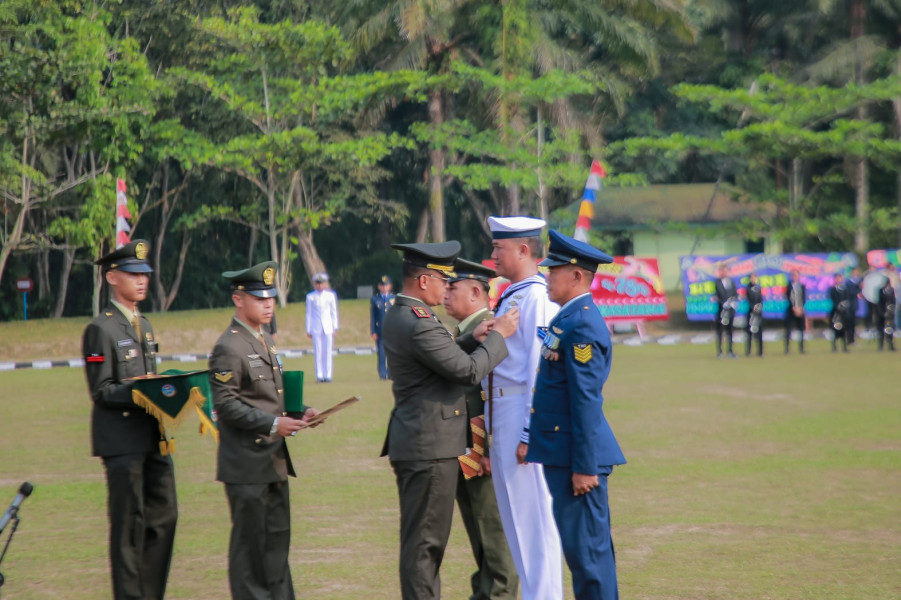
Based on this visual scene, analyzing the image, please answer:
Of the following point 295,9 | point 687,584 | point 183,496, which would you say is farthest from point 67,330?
point 687,584

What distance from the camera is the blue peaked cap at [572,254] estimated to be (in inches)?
218

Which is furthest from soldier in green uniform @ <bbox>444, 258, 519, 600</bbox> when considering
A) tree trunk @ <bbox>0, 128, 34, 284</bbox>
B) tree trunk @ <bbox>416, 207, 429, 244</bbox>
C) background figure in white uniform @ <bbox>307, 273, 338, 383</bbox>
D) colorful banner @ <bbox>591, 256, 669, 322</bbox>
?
tree trunk @ <bbox>416, 207, 429, 244</bbox>

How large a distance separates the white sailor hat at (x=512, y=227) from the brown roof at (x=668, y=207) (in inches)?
1300

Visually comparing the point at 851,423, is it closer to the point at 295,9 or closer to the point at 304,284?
the point at 295,9

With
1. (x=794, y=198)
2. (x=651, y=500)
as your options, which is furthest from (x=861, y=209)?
(x=651, y=500)

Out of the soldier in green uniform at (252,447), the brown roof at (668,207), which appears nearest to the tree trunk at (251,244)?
the brown roof at (668,207)

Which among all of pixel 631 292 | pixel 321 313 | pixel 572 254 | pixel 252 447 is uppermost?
pixel 572 254

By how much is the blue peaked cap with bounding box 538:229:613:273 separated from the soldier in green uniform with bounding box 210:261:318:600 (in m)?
1.56

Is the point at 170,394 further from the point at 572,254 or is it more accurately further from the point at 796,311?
the point at 796,311

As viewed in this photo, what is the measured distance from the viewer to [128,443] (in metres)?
6.16

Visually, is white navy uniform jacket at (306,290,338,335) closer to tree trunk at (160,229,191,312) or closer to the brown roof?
the brown roof

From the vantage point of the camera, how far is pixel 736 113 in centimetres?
4050

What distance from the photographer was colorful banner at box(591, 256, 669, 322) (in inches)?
1174

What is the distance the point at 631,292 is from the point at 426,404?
24.6 meters
